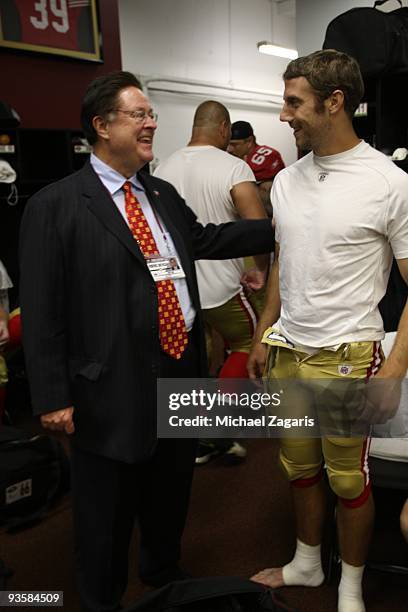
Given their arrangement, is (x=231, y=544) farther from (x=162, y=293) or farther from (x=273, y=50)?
(x=273, y=50)

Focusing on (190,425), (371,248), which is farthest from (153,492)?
(371,248)

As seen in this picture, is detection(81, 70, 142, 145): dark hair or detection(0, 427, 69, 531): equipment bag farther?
detection(0, 427, 69, 531): equipment bag

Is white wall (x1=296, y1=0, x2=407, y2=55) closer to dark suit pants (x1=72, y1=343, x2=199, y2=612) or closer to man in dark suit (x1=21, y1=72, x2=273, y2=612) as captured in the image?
man in dark suit (x1=21, y1=72, x2=273, y2=612)

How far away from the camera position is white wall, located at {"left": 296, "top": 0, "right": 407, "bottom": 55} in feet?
13.0

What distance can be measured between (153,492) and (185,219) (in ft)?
3.12

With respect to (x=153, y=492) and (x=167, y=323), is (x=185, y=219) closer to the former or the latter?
(x=167, y=323)

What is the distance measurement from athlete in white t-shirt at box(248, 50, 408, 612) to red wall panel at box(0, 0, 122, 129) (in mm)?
3595

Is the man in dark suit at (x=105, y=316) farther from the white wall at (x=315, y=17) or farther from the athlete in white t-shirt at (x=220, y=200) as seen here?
the white wall at (x=315, y=17)

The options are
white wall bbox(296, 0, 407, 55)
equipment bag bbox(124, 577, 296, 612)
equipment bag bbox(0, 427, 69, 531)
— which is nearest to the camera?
equipment bag bbox(124, 577, 296, 612)

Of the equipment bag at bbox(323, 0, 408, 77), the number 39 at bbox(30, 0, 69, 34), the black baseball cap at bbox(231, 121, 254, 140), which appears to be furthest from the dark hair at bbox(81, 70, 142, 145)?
the number 39 at bbox(30, 0, 69, 34)

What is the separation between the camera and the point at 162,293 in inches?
64.2

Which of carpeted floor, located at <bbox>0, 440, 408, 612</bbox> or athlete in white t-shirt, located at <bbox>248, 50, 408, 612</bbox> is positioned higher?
athlete in white t-shirt, located at <bbox>248, 50, 408, 612</bbox>

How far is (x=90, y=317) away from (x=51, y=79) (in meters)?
3.85

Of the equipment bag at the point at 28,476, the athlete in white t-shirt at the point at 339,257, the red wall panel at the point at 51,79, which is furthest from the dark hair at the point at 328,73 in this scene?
the red wall panel at the point at 51,79
